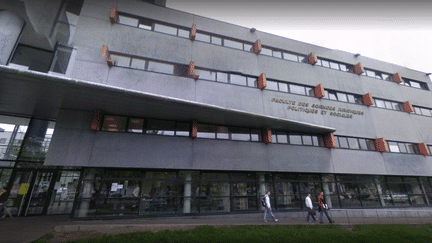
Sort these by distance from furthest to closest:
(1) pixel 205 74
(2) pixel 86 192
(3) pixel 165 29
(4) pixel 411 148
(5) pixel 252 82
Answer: (4) pixel 411 148 < (5) pixel 252 82 < (3) pixel 165 29 < (1) pixel 205 74 < (2) pixel 86 192

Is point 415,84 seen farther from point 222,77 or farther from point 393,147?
point 222,77

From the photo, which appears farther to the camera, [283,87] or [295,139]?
[283,87]

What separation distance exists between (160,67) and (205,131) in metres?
5.50

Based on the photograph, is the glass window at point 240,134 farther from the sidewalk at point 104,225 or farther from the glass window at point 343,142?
the glass window at point 343,142

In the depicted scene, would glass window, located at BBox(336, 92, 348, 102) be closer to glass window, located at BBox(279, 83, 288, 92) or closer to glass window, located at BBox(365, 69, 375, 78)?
glass window, located at BBox(365, 69, 375, 78)

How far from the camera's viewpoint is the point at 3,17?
36.3ft

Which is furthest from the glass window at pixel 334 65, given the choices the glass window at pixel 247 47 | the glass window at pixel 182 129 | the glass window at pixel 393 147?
the glass window at pixel 182 129

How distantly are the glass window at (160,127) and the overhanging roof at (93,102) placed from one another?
46cm

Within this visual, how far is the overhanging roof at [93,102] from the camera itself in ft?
26.3

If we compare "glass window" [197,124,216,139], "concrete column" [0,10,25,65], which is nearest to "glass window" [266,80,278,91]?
"glass window" [197,124,216,139]

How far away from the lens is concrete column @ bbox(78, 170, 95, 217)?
34.2 ft

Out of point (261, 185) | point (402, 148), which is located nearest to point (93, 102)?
point (261, 185)

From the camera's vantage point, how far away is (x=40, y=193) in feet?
40.9

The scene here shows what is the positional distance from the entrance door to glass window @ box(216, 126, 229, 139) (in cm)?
1080
